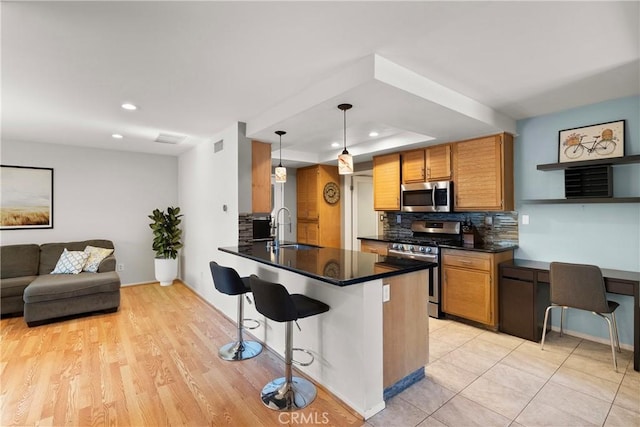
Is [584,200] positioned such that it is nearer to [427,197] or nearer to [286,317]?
[427,197]

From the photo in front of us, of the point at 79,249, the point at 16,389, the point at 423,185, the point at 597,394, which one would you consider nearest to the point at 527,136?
the point at 423,185

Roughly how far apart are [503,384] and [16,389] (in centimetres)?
366

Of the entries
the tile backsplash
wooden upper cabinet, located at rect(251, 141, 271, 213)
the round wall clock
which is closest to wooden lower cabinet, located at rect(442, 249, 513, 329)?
the tile backsplash

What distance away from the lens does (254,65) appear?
2.25 meters

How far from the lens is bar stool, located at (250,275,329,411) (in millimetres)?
1961

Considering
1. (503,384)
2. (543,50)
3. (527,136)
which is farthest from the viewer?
(527,136)

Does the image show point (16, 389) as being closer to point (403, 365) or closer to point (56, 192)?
point (403, 365)

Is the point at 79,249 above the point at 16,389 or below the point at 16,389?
above

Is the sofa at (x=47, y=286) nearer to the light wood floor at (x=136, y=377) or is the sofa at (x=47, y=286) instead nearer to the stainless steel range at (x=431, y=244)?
the light wood floor at (x=136, y=377)

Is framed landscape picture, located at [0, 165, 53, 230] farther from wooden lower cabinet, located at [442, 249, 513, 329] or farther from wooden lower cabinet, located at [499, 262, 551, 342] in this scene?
wooden lower cabinet, located at [499, 262, 551, 342]

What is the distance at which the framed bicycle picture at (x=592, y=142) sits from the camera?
294cm

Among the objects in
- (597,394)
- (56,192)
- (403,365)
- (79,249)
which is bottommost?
(597,394)

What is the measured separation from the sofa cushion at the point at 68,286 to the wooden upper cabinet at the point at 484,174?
15.1 ft

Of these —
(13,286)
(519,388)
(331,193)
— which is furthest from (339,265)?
(13,286)
